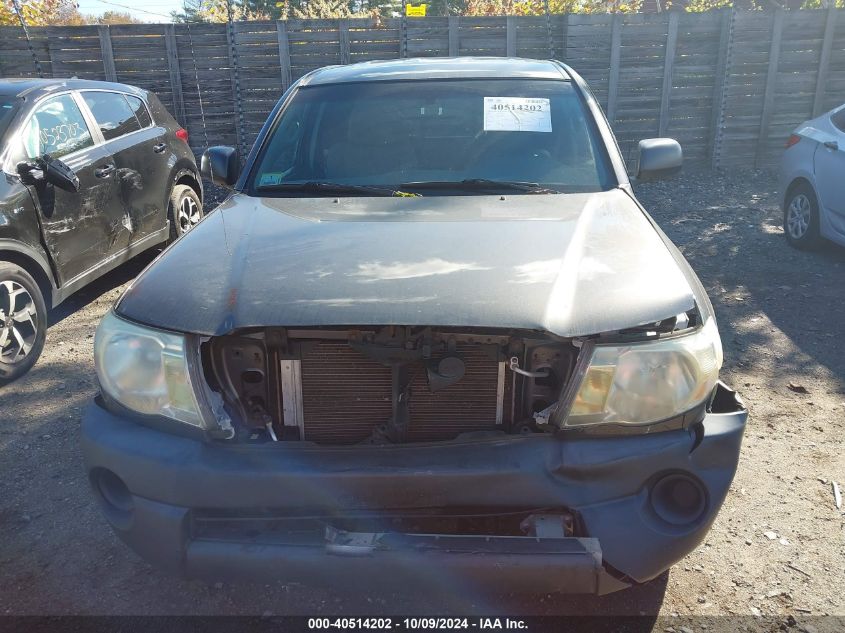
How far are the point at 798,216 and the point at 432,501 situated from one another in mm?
6161

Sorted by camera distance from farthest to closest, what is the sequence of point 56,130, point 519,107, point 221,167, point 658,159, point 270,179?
point 56,130
point 221,167
point 658,159
point 519,107
point 270,179

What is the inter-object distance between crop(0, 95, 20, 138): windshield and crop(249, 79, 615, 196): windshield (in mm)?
2141

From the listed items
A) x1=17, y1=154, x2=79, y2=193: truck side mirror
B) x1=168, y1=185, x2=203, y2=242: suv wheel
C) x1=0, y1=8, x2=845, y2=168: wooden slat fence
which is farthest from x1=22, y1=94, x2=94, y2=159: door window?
x1=0, y1=8, x2=845, y2=168: wooden slat fence

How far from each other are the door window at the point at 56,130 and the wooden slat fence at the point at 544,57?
589 cm

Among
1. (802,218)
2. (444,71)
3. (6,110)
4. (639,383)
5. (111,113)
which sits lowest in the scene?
(802,218)

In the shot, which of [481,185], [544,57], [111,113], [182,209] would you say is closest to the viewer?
[481,185]

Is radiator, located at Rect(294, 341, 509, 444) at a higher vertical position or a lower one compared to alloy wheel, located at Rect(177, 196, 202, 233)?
higher

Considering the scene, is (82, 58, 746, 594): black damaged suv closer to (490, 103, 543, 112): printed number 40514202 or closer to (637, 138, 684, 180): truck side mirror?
(490, 103, 543, 112): printed number 40514202

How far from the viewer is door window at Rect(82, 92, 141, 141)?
5570 mm

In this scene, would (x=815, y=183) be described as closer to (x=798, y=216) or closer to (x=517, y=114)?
(x=798, y=216)

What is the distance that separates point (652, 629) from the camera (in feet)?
7.86

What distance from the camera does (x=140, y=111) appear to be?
20.4 ft

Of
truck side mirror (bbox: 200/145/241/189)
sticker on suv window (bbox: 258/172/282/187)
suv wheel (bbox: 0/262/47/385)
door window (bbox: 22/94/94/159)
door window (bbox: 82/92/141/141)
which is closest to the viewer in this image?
sticker on suv window (bbox: 258/172/282/187)

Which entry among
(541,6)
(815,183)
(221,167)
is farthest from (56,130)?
(541,6)
